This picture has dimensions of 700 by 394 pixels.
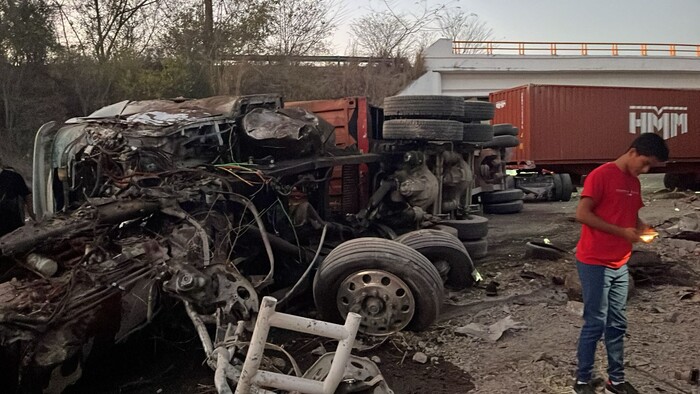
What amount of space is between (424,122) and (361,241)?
223cm

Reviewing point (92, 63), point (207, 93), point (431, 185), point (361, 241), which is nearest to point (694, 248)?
point (431, 185)

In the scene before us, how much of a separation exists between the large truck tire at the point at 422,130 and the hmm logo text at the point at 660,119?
11.9 meters

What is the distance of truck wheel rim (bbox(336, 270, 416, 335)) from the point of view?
13.4 feet

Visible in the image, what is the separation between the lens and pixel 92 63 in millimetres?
16844

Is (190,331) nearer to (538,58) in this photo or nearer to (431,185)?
(431,185)

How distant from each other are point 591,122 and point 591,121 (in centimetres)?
3

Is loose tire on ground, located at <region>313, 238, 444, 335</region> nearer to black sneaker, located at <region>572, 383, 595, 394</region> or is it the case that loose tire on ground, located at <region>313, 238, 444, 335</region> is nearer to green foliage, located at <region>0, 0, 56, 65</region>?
black sneaker, located at <region>572, 383, 595, 394</region>

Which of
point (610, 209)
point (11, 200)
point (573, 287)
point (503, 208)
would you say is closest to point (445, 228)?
point (573, 287)

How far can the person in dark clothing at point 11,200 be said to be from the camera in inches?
239

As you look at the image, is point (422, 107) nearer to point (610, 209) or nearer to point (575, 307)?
point (575, 307)

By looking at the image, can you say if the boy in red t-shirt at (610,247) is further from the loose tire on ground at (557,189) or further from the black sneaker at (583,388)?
the loose tire on ground at (557,189)

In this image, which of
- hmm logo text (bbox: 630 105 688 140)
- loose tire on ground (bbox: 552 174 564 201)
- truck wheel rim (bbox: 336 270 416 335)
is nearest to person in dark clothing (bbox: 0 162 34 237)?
truck wheel rim (bbox: 336 270 416 335)

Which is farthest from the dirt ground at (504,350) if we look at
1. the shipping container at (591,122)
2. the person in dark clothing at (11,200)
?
the shipping container at (591,122)

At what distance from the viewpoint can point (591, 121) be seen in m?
15.7
